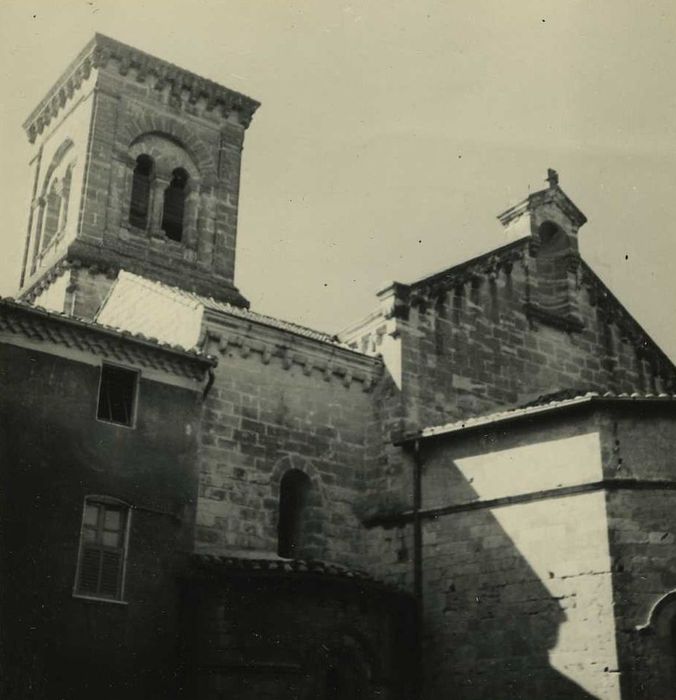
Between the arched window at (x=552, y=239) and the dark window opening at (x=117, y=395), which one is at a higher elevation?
the arched window at (x=552, y=239)

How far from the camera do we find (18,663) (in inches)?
634

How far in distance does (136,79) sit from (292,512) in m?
16.1

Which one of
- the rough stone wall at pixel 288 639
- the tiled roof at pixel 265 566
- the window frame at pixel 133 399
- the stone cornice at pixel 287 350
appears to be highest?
the stone cornice at pixel 287 350

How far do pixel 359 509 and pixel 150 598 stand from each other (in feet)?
18.4

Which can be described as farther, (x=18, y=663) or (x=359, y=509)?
(x=359, y=509)

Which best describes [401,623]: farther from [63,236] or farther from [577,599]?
[63,236]

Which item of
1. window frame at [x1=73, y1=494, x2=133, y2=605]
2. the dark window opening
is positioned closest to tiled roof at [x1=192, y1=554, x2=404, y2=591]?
window frame at [x1=73, y1=494, x2=133, y2=605]

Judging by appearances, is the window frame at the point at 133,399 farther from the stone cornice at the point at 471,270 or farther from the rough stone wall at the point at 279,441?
the stone cornice at the point at 471,270

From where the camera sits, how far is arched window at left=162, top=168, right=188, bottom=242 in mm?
32250

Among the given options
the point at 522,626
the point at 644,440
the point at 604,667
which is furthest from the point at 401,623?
the point at 644,440

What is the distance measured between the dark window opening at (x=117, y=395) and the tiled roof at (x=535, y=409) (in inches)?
227

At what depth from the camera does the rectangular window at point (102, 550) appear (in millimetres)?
17391

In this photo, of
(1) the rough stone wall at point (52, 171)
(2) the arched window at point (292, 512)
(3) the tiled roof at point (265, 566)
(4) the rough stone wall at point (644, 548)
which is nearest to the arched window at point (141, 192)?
(1) the rough stone wall at point (52, 171)

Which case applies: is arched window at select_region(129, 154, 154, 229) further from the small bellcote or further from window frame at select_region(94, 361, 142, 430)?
window frame at select_region(94, 361, 142, 430)
